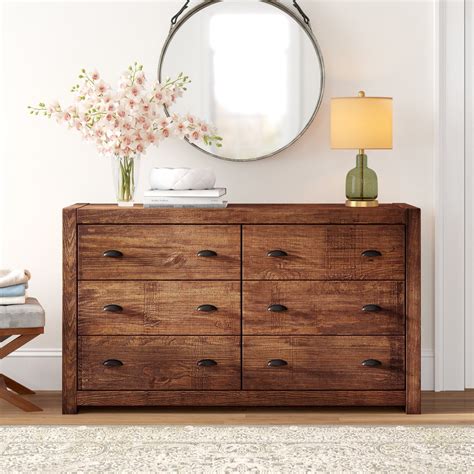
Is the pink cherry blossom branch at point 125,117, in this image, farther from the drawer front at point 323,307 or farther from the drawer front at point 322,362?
the drawer front at point 322,362

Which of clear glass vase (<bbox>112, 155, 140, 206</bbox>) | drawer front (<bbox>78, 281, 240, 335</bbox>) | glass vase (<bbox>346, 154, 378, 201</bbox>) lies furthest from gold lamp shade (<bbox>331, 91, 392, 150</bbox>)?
clear glass vase (<bbox>112, 155, 140, 206</bbox>)

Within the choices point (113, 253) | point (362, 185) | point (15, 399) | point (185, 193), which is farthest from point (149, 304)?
point (362, 185)

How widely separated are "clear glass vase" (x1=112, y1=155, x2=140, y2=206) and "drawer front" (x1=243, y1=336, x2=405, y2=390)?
802mm

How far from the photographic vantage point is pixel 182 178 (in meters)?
3.81

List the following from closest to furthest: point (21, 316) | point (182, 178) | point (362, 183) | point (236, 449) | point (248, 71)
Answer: point (236, 449) → point (21, 316) → point (182, 178) → point (362, 183) → point (248, 71)

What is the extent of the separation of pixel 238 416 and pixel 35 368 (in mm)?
1075

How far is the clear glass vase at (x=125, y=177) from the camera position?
3.92 metres

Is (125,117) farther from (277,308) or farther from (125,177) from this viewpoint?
(277,308)

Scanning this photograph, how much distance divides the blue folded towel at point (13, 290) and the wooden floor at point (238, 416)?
20.3 inches

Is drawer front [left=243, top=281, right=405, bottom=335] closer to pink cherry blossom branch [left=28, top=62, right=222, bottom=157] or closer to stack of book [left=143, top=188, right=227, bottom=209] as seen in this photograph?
A: stack of book [left=143, top=188, right=227, bottom=209]

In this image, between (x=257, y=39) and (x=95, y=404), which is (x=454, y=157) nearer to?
(x=257, y=39)

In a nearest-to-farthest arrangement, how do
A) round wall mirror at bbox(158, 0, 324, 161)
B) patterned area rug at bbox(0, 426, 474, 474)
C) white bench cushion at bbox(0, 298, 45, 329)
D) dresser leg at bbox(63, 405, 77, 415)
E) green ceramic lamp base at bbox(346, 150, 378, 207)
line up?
1. patterned area rug at bbox(0, 426, 474, 474)
2. white bench cushion at bbox(0, 298, 45, 329)
3. dresser leg at bbox(63, 405, 77, 415)
4. green ceramic lamp base at bbox(346, 150, 378, 207)
5. round wall mirror at bbox(158, 0, 324, 161)

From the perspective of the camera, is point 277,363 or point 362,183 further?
point 362,183

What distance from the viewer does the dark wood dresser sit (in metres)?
3.75
